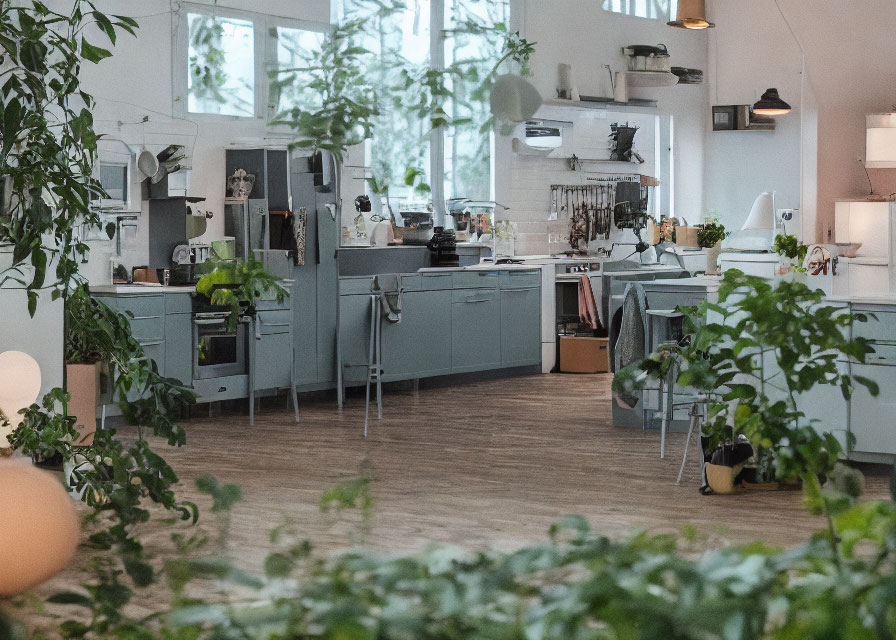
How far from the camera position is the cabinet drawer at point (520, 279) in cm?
827

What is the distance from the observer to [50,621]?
0.90 m

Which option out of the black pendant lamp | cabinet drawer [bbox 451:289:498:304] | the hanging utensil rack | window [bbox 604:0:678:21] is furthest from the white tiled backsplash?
window [bbox 604:0:678:21]

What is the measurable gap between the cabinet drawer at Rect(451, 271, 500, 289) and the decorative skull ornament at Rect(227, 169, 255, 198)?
5.54 ft

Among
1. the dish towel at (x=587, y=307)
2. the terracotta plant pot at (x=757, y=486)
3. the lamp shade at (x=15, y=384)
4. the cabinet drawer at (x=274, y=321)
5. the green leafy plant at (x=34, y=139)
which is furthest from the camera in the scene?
the dish towel at (x=587, y=307)

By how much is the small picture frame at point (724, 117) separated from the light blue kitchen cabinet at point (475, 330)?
11.7 feet

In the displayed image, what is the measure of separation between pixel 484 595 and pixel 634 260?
8.91 m

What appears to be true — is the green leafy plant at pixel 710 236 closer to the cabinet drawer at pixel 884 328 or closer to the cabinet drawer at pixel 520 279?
the cabinet drawer at pixel 520 279

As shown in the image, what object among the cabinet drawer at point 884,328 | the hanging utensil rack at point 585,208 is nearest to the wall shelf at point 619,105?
the hanging utensil rack at point 585,208

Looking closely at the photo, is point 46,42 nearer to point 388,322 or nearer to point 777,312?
point 777,312

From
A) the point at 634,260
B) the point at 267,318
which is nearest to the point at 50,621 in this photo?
the point at 267,318

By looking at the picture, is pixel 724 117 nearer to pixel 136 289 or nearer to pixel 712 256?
pixel 712 256

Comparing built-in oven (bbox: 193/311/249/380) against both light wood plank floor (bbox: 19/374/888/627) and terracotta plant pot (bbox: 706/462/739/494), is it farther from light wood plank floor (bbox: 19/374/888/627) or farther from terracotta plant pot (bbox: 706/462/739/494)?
terracotta plant pot (bbox: 706/462/739/494)

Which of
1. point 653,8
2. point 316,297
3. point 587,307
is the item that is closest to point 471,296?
point 587,307

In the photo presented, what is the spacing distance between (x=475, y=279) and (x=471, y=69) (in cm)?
720
